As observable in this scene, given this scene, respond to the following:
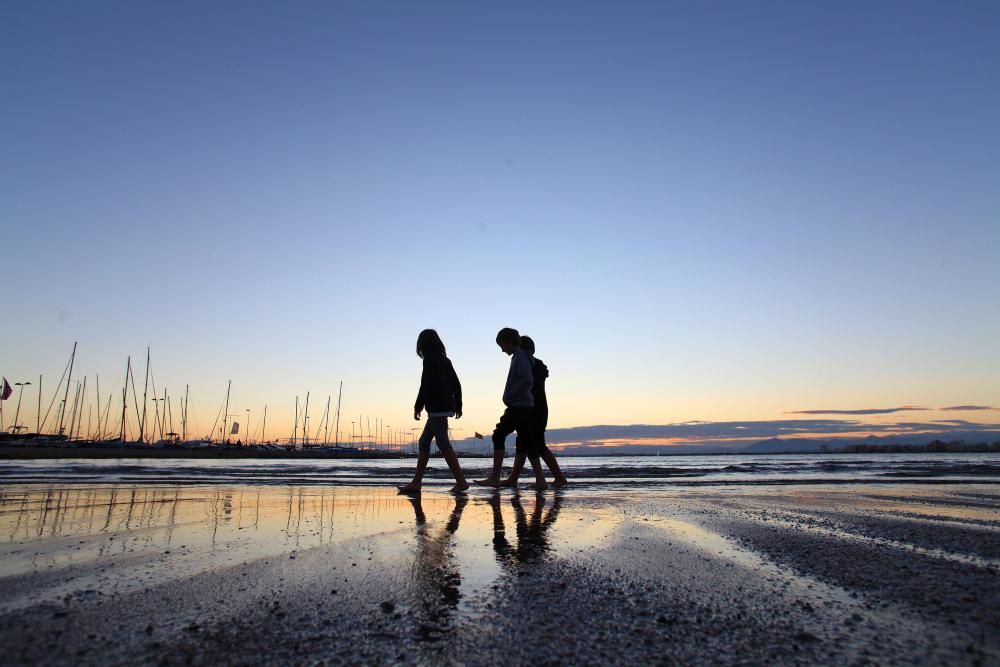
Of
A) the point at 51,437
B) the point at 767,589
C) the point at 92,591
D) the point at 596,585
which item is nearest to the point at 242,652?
the point at 92,591

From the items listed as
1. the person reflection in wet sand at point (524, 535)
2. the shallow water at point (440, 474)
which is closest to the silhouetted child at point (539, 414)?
the shallow water at point (440, 474)

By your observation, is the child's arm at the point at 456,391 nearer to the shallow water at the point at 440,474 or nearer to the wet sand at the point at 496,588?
the shallow water at the point at 440,474

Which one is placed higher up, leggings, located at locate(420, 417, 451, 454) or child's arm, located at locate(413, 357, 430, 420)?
child's arm, located at locate(413, 357, 430, 420)

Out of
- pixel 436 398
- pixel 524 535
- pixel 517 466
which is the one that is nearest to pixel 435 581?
pixel 524 535

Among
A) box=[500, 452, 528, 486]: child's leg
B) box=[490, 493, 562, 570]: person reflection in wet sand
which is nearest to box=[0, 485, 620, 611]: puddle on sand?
box=[490, 493, 562, 570]: person reflection in wet sand

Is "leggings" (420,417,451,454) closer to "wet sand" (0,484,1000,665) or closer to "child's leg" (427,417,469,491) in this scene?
"child's leg" (427,417,469,491)

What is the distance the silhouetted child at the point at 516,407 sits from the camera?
9.06 meters

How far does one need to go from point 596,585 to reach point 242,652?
146cm

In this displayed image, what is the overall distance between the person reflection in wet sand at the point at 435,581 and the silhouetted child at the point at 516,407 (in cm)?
453

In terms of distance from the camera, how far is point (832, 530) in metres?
4.29

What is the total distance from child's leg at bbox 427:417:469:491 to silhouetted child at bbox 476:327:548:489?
0.90 metres

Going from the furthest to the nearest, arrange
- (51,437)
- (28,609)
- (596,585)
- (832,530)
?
1. (51,437)
2. (832,530)
3. (596,585)
4. (28,609)

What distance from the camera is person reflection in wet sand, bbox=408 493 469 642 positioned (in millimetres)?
1967

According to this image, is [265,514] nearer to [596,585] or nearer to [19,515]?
[19,515]
